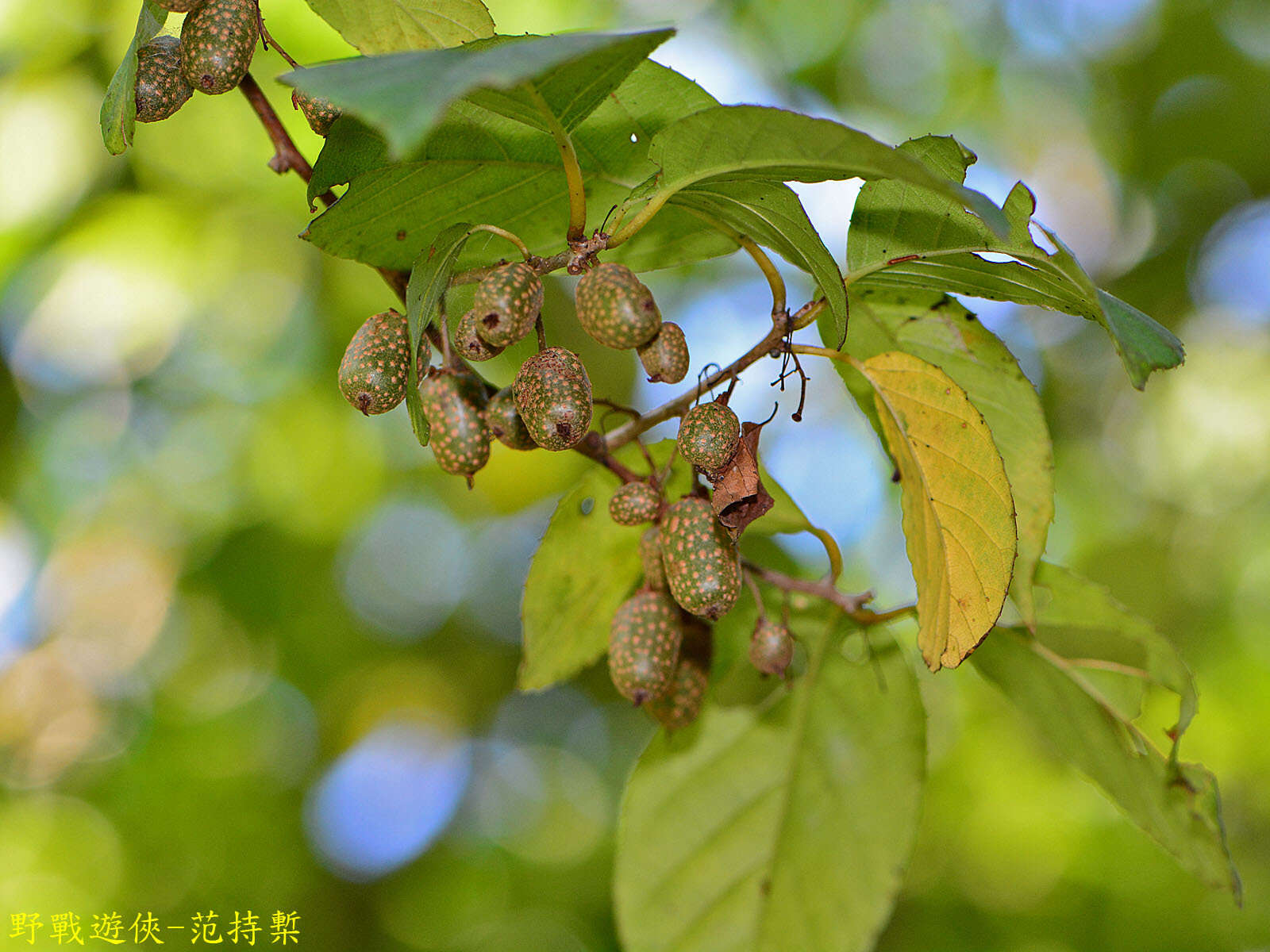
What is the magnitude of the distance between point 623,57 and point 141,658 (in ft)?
12.6

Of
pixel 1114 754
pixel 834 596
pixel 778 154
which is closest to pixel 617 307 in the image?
pixel 778 154

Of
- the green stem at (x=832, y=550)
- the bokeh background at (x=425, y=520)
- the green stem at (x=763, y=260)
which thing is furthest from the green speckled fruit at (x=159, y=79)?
the bokeh background at (x=425, y=520)

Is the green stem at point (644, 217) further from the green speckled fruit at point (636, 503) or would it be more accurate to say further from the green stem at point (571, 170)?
the green speckled fruit at point (636, 503)

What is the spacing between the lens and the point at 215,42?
0.94 metres

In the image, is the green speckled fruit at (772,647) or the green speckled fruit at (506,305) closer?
the green speckled fruit at (506,305)

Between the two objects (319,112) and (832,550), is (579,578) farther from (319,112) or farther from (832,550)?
(319,112)

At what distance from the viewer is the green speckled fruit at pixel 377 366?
3.09 ft

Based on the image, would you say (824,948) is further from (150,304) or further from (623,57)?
(150,304)

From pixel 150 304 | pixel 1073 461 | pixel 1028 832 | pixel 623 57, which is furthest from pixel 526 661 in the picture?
pixel 1073 461

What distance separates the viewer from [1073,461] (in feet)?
14.7

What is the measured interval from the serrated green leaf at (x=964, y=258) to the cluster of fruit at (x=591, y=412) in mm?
245

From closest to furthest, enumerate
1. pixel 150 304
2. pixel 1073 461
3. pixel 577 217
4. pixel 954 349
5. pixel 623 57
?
pixel 623 57 → pixel 577 217 → pixel 954 349 → pixel 150 304 → pixel 1073 461

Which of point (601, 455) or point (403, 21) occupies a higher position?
point (403, 21)

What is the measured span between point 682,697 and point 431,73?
874mm
